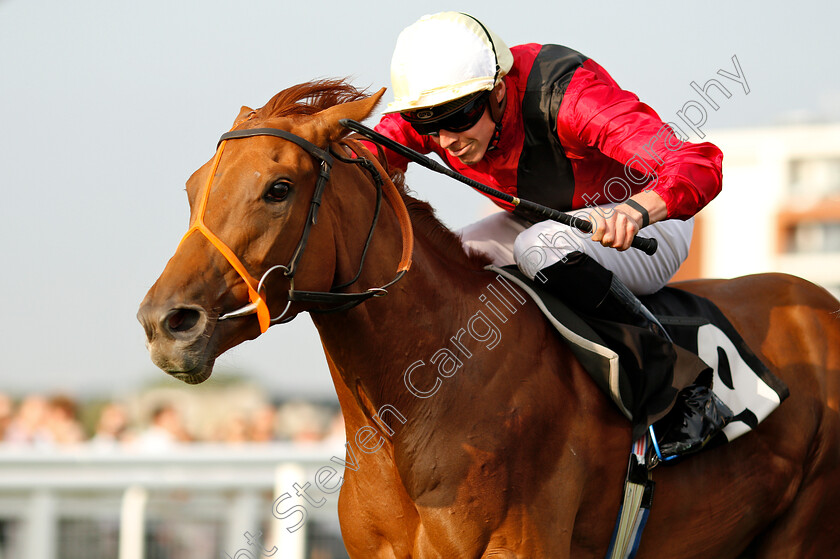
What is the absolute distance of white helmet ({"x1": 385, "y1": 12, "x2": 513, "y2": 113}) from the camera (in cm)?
277

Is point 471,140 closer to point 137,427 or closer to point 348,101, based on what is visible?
point 348,101

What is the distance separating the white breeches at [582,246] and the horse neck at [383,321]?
0.33m

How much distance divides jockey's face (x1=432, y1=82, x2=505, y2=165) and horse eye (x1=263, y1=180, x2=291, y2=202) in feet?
2.41

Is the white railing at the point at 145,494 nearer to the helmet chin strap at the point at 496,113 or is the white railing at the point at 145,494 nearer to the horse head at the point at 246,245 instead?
the helmet chin strap at the point at 496,113

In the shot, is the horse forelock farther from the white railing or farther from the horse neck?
the white railing

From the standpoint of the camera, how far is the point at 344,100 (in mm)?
2895

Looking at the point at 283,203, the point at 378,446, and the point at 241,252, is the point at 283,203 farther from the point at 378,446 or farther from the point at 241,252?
the point at 378,446

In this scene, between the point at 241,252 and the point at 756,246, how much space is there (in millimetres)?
36001

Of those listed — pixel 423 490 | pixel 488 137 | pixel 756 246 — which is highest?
pixel 488 137

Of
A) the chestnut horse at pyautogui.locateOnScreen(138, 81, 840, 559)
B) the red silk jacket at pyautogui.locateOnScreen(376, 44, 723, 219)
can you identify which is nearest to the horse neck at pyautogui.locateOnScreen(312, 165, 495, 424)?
the chestnut horse at pyautogui.locateOnScreen(138, 81, 840, 559)

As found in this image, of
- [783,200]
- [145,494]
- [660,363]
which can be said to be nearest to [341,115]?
[660,363]

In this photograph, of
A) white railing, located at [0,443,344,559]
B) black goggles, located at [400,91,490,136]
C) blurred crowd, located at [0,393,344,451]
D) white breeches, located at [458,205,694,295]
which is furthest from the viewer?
blurred crowd, located at [0,393,344,451]

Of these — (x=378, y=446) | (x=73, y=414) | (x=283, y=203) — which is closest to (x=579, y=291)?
(x=378, y=446)

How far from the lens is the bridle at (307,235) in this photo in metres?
2.34
